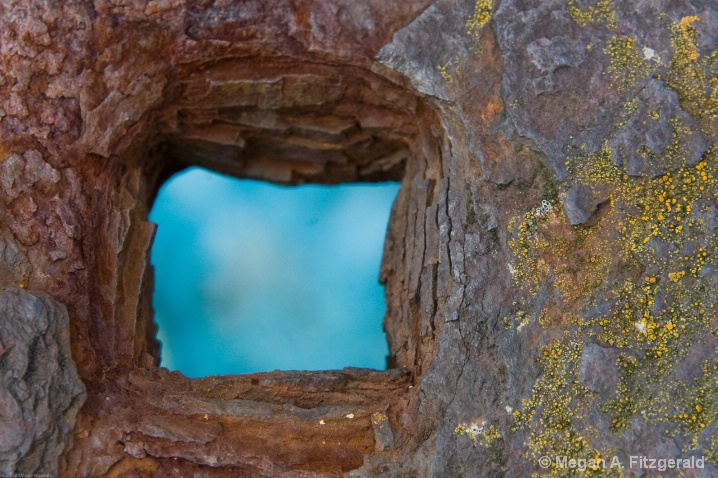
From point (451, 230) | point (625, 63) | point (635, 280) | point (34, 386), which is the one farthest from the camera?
point (451, 230)

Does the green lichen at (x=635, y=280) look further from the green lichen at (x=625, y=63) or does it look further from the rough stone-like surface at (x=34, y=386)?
the rough stone-like surface at (x=34, y=386)

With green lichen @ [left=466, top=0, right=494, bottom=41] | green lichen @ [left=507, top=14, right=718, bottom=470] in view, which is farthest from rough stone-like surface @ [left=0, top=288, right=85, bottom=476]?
green lichen @ [left=466, top=0, right=494, bottom=41]

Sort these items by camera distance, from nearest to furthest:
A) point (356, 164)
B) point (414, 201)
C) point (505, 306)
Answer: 1. point (505, 306)
2. point (414, 201)
3. point (356, 164)

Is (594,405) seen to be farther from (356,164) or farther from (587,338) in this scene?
(356,164)

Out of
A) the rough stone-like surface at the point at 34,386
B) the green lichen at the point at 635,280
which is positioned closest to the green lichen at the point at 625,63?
the green lichen at the point at 635,280

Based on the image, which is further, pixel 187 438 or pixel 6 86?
pixel 6 86

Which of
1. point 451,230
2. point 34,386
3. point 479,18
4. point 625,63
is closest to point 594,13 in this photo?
point 625,63

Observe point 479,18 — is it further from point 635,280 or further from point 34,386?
point 34,386

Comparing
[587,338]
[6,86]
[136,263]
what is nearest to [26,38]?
[6,86]
